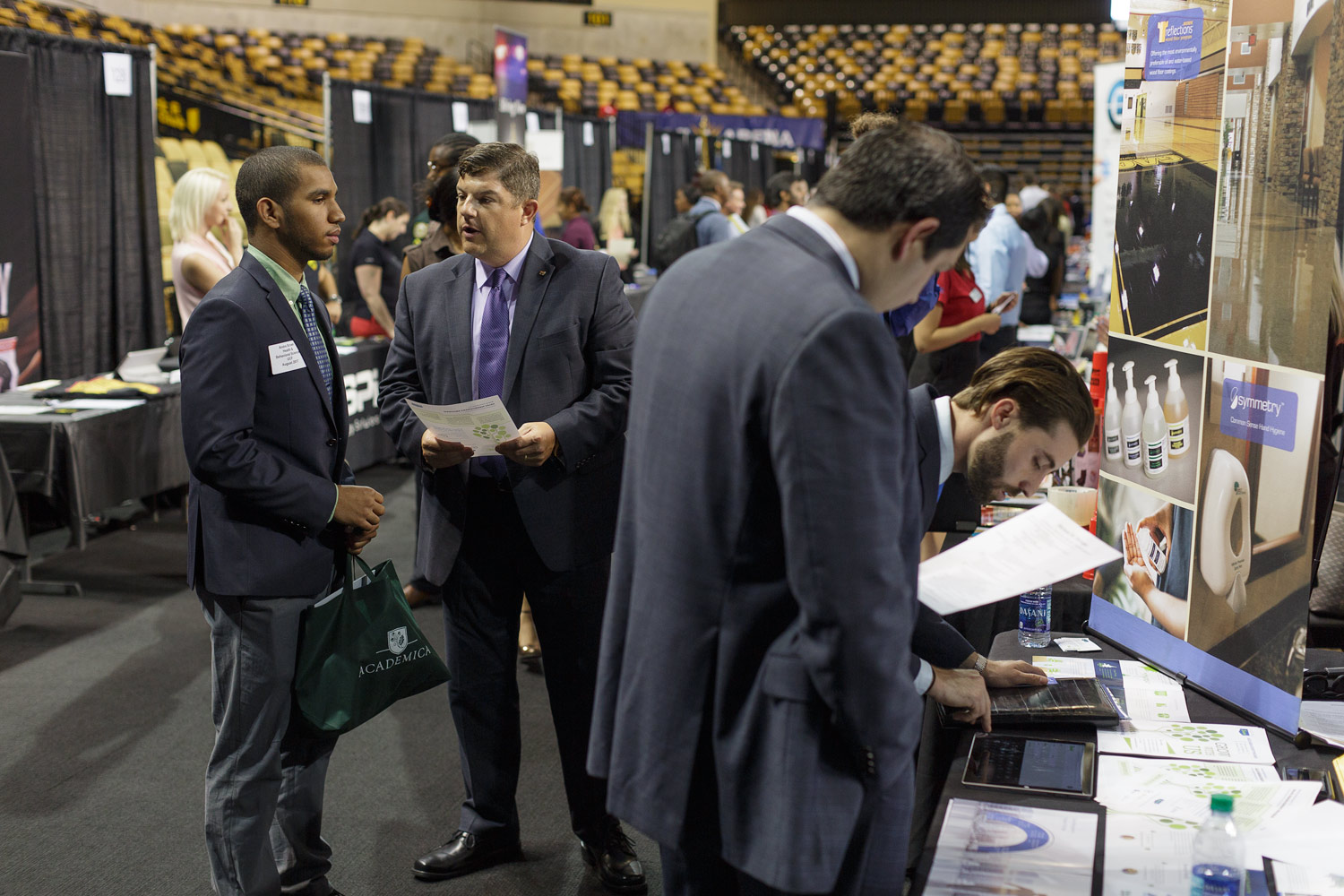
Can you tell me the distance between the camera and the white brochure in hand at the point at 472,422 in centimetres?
206

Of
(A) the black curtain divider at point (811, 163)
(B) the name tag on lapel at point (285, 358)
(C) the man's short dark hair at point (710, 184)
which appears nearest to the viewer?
(B) the name tag on lapel at point (285, 358)

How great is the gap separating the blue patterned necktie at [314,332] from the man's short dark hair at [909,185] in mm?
1249

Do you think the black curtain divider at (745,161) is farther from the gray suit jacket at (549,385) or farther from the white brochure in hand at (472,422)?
the white brochure in hand at (472,422)

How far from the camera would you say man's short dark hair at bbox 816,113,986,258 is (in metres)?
1.10

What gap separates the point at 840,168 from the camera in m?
1.16

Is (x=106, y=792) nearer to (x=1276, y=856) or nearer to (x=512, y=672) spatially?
(x=512, y=672)

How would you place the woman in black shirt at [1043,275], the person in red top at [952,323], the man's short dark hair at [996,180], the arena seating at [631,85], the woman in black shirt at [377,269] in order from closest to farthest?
the person in red top at [952,323], the man's short dark hair at [996,180], the woman in black shirt at [377,269], the woman in black shirt at [1043,275], the arena seating at [631,85]

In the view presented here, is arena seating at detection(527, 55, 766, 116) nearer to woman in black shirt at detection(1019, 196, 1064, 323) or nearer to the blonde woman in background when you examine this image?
woman in black shirt at detection(1019, 196, 1064, 323)

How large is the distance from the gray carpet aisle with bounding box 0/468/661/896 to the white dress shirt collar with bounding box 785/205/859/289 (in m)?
1.72

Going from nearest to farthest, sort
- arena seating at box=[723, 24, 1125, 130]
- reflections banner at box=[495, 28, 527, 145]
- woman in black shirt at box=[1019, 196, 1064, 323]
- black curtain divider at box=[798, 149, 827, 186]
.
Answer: reflections banner at box=[495, 28, 527, 145] < woman in black shirt at box=[1019, 196, 1064, 323] < black curtain divider at box=[798, 149, 827, 186] < arena seating at box=[723, 24, 1125, 130]

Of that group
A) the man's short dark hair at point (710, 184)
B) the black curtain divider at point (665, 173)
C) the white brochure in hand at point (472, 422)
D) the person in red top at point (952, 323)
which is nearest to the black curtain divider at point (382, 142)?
the man's short dark hair at point (710, 184)

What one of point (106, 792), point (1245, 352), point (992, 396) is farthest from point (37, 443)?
point (1245, 352)

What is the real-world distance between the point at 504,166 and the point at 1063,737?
4.84 feet

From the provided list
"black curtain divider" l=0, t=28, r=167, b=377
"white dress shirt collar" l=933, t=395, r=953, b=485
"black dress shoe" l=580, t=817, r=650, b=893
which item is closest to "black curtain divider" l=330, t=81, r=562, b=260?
"black curtain divider" l=0, t=28, r=167, b=377
